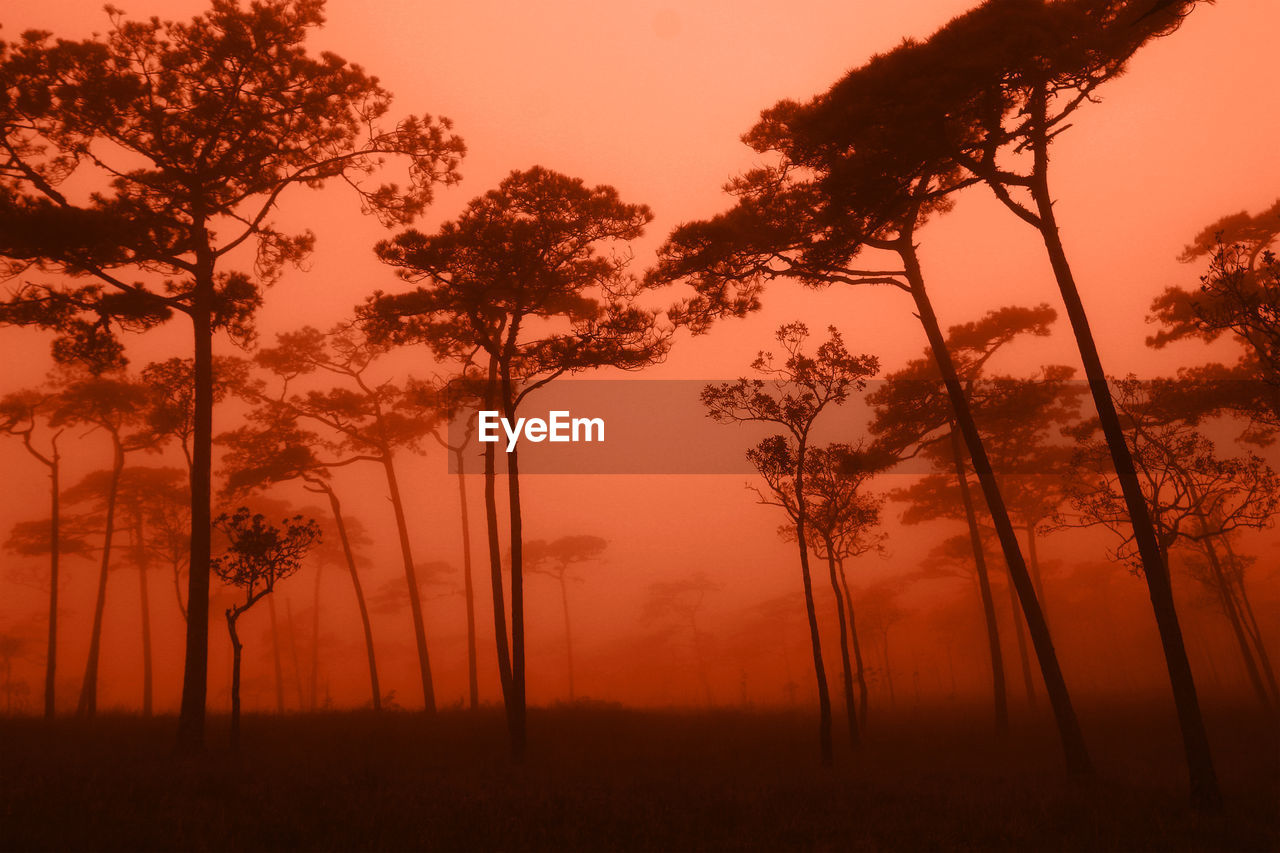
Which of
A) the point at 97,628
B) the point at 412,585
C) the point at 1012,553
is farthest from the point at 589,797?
the point at 97,628

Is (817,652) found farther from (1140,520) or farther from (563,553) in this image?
(563,553)

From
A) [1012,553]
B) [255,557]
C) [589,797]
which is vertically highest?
[255,557]

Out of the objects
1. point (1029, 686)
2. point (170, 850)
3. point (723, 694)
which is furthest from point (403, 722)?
point (723, 694)

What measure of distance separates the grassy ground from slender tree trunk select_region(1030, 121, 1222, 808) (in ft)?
2.34

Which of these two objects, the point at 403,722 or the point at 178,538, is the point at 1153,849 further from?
the point at 178,538

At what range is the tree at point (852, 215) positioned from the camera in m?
11.8

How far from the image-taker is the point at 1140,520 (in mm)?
10430

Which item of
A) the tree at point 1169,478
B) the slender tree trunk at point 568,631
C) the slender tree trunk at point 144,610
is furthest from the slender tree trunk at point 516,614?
the slender tree trunk at point 568,631

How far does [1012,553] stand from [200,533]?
1572cm

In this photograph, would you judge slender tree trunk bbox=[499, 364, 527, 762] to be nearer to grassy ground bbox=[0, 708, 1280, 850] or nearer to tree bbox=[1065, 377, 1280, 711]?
→ grassy ground bbox=[0, 708, 1280, 850]

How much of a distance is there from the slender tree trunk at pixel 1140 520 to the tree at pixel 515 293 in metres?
8.78

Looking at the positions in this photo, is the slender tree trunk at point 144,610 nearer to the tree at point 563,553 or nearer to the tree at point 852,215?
the tree at point 563,553

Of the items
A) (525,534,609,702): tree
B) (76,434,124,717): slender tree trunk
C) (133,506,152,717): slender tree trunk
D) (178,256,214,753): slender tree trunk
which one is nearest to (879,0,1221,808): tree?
(178,256,214,753): slender tree trunk

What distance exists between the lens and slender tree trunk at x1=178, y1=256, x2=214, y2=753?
12.7 meters
